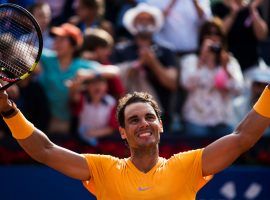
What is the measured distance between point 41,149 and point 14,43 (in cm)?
74

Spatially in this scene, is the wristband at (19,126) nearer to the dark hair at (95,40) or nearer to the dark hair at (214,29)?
the dark hair at (95,40)

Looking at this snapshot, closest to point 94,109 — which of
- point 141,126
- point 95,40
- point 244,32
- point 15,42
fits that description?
point 95,40

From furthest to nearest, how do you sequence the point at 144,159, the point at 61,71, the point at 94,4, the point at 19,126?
the point at 94,4
the point at 61,71
the point at 144,159
the point at 19,126

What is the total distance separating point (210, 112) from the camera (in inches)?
345

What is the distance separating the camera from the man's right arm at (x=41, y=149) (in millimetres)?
→ 5312

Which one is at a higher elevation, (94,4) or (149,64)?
(94,4)

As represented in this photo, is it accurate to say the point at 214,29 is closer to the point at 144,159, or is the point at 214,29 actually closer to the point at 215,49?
the point at 215,49

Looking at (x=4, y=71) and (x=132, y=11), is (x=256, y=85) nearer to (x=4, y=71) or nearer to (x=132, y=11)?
(x=132, y=11)

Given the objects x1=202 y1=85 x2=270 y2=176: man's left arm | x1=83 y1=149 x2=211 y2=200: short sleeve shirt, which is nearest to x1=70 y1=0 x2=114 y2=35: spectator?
x1=83 y1=149 x2=211 y2=200: short sleeve shirt

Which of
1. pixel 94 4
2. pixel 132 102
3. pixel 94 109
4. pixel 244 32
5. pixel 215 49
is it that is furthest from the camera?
pixel 244 32

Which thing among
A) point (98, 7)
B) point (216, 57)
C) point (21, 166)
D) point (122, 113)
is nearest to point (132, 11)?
point (98, 7)

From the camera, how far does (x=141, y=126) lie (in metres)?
5.37

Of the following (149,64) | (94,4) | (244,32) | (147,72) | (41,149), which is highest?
(94,4)

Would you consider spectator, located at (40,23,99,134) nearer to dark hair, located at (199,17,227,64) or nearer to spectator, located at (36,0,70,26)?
spectator, located at (36,0,70,26)
